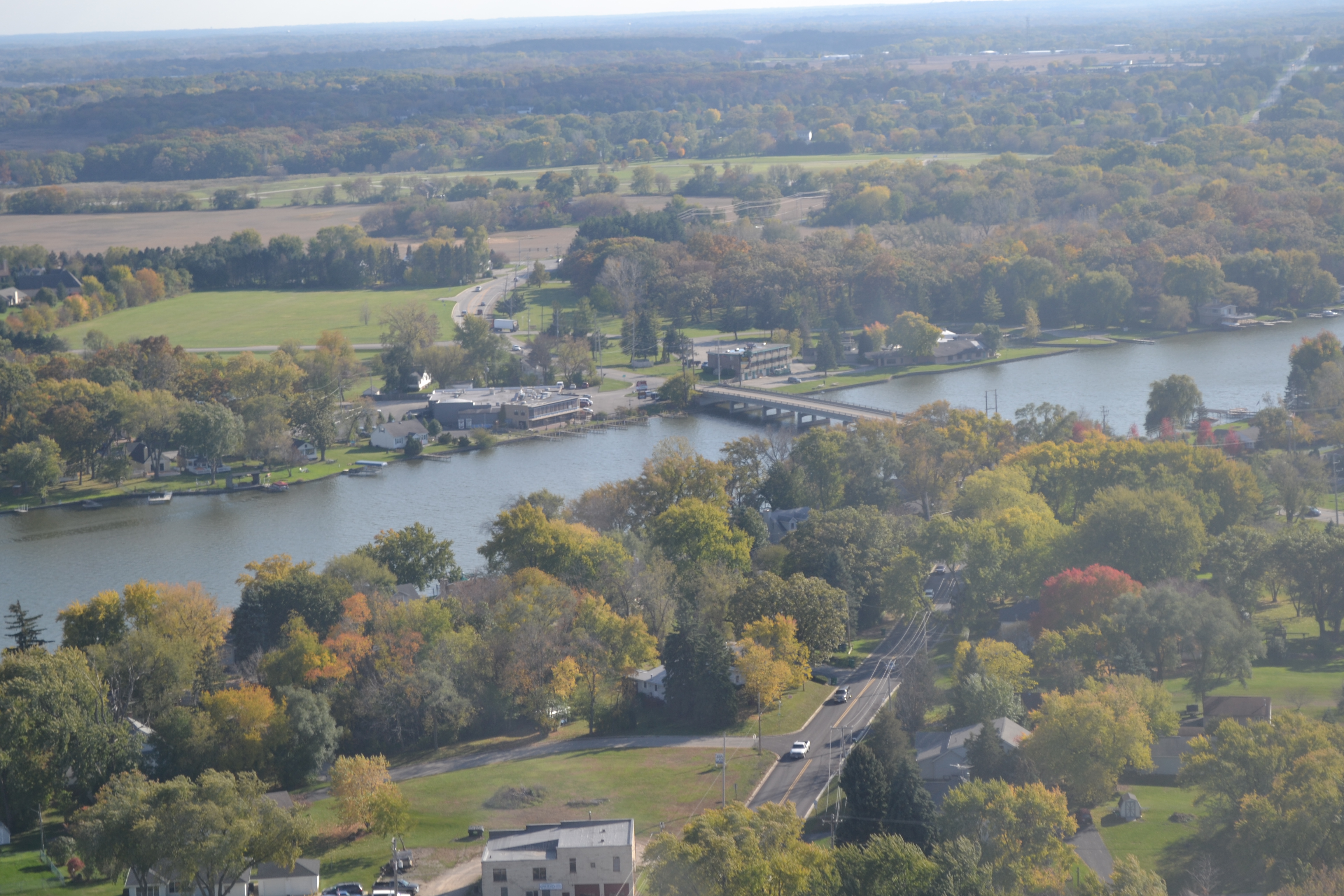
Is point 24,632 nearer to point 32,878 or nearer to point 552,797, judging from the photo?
point 32,878

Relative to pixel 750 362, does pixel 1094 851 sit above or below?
above

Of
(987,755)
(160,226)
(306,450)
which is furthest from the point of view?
(160,226)

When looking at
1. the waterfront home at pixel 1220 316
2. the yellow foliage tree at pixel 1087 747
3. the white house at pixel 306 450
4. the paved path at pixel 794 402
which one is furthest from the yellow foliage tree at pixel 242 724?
the waterfront home at pixel 1220 316

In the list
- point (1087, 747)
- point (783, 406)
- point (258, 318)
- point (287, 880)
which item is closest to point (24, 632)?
point (287, 880)

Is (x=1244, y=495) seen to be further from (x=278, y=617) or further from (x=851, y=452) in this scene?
(x=278, y=617)

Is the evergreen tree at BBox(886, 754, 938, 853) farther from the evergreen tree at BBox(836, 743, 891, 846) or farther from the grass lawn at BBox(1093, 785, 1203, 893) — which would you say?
the grass lawn at BBox(1093, 785, 1203, 893)

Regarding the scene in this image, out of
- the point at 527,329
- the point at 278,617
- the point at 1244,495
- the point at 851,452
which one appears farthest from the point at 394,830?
the point at 527,329

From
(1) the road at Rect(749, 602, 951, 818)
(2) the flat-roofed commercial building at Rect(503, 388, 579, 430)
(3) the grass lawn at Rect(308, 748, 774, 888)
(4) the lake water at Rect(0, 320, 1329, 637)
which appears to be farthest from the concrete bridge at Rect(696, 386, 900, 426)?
(3) the grass lawn at Rect(308, 748, 774, 888)
